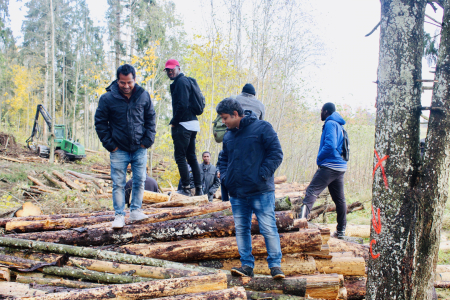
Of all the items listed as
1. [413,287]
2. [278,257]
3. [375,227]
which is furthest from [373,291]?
[278,257]

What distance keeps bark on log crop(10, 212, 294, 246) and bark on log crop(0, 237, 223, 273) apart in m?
0.27

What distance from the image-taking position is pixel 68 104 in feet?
134

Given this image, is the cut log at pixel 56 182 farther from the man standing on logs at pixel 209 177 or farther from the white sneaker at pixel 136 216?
the white sneaker at pixel 136 216

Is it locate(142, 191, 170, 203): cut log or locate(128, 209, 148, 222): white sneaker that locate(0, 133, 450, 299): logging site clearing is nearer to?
locate(128, 209, 148, 222): white sneaker

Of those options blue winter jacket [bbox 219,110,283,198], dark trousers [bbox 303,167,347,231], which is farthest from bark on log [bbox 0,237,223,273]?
dark trousers [bbox 303,167,347,231]

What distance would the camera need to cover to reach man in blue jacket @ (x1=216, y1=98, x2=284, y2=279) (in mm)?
3711

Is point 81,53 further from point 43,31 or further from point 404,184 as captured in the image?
point 404,184

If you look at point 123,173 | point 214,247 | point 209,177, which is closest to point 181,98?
point 123,173

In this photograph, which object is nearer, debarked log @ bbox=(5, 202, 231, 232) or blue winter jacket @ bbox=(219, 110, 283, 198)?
blue winter jacket @ bbox=(219, 110, 283, 198)

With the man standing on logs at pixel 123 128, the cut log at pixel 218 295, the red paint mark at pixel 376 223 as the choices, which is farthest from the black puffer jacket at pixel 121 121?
the red paint mark at pixel 376 223

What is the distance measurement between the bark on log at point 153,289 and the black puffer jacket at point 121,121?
1.95m

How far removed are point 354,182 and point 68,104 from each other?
120 feet

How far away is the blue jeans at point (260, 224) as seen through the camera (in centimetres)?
376

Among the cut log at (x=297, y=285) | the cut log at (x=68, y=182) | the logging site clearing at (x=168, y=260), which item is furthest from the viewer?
the cut log at (x=68, y=182)
